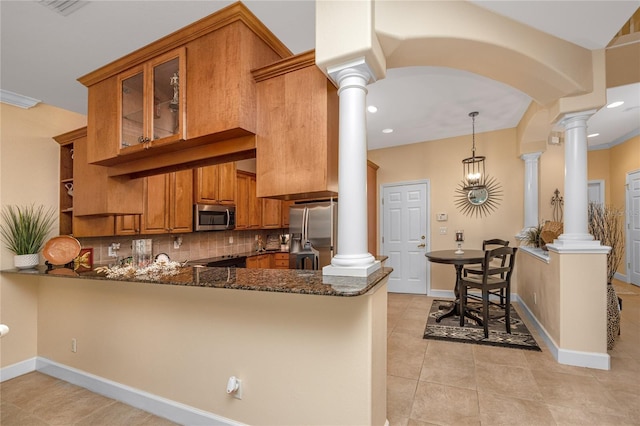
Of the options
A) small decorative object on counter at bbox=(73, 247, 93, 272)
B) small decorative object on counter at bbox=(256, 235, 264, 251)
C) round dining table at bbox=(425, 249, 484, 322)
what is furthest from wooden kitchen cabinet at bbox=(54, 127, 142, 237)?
round dining table at bbox=(425, 249, 484, 322)

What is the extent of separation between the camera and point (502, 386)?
2465mm

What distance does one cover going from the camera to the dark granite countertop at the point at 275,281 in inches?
56.8

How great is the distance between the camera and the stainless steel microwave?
3.94 metres

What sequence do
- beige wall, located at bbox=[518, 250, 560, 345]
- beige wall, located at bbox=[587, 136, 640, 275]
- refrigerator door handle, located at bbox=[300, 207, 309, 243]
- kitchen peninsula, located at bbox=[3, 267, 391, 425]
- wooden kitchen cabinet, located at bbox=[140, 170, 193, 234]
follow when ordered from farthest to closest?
beige wall, located at bbox=[587, 136, 640, 275] → refrigerator door handle, located at bbox=[300, 207, 309, 243] → wooden kitchen cabinet, located at bbox=[140, 170, 193, 234] → beige wall, located at bbox=[518, 250, 560, 345] → kitchen peninsula, located at bbox=[3, 267, 391, 425]

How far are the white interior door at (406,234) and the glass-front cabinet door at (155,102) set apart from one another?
4.48m

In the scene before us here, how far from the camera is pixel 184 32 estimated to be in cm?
200

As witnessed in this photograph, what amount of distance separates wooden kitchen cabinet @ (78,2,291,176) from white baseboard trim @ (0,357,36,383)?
2123 millimetres

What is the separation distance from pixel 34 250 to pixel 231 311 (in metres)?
2.36

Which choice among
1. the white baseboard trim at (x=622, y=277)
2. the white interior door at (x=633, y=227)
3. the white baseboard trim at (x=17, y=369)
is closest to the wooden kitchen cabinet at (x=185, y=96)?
the white baseboard trim at (x=17, y=369)

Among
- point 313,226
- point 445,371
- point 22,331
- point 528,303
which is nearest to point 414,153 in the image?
point 313,226

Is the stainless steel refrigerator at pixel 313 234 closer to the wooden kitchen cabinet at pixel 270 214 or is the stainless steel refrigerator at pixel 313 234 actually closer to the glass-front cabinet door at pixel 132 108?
the wooden kitchen cabinet at pixel 270 214

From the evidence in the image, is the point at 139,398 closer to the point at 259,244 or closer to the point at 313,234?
the point at 313,234

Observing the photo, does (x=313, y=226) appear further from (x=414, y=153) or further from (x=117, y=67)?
(x=117, y=67)

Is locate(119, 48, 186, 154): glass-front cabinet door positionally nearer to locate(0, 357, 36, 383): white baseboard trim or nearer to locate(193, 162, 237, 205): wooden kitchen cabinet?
locate(193, 162, 237, 205): wooden kitchen cabinet
